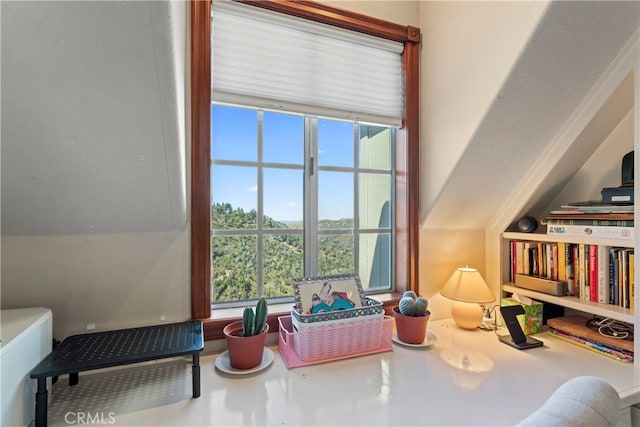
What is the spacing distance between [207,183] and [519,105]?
1235mm

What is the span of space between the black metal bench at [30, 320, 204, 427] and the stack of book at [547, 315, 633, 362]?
1.42 meters

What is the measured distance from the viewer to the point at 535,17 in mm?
933

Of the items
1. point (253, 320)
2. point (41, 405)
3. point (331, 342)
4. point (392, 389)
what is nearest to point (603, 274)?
point (392, 389)

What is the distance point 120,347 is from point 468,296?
1.33 meters

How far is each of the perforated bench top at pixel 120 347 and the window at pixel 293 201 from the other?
303mm

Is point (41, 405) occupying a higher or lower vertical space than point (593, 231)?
lower

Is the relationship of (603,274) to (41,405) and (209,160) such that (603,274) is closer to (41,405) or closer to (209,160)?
(209,160)

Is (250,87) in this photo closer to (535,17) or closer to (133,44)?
(133,44)

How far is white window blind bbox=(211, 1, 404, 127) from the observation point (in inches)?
45.1

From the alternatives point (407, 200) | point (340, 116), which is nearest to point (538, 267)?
point (407, 200)

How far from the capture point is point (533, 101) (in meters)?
1.11

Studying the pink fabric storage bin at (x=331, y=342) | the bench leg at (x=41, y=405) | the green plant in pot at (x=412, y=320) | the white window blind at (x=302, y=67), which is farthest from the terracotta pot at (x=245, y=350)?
the white window blind at (x=302, y=67)

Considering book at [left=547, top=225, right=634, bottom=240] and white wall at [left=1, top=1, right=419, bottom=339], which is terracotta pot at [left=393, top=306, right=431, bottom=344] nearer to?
book at [left=547, top=225, right=634, bottom=240]

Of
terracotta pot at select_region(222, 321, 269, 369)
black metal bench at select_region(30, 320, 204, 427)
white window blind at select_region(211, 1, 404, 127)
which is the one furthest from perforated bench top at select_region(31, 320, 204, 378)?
white window blind at select_region(211, 1, 404, 127)
